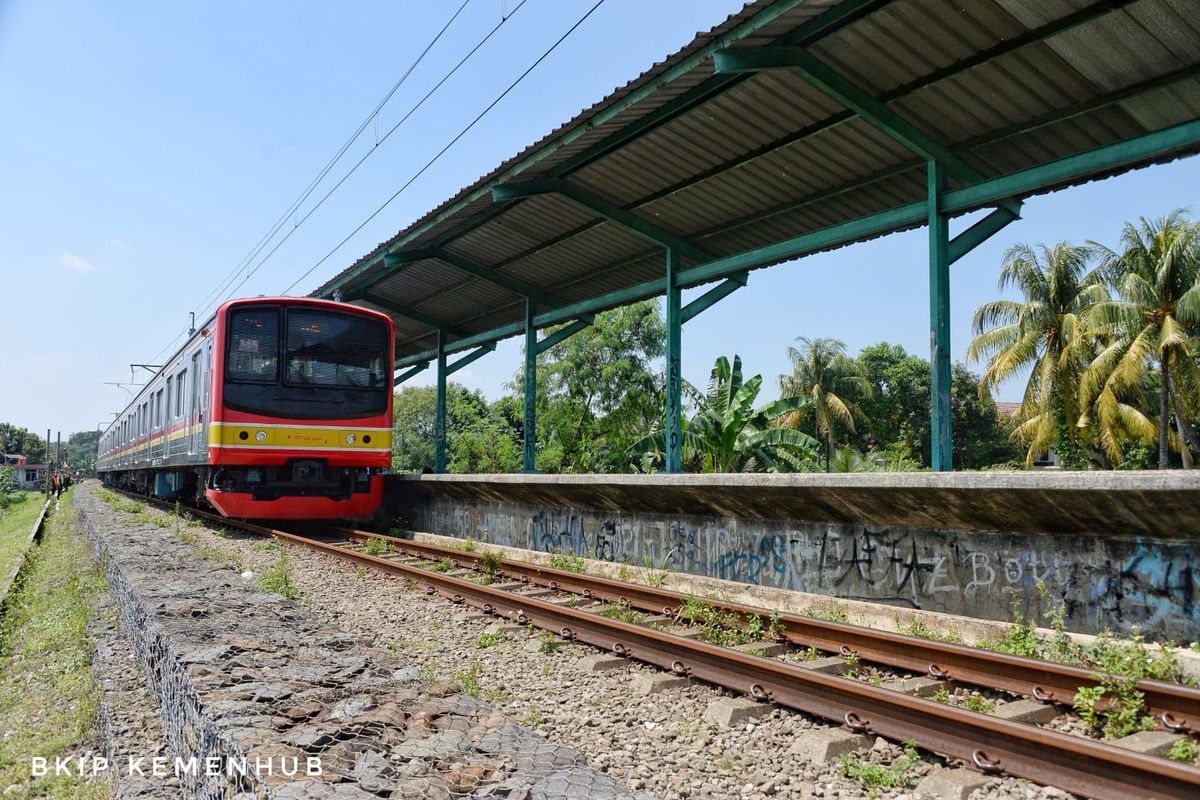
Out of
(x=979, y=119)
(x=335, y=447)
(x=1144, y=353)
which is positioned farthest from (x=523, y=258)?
(x=1144, y=353)

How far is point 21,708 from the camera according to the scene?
5871mm

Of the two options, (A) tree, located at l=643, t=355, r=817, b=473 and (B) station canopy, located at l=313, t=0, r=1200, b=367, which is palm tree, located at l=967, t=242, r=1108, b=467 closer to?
(A) tree, located at l=643, t=355, r=817, b=473

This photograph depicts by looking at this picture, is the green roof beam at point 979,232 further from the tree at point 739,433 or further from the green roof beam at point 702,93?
the tree at point 739,433

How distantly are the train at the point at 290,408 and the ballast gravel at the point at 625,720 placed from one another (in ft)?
18.6

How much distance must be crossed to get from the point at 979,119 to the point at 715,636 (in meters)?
5.83

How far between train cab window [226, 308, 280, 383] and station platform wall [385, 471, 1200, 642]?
17.3ft

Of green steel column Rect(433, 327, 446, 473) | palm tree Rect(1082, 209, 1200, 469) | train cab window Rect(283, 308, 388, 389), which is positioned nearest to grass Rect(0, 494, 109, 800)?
train cab window Rect(283, 308, 388, 389)

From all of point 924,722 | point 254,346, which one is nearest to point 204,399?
point 254,346

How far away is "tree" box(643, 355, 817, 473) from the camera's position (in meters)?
17.5

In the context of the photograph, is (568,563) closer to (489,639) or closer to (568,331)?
(489,639)

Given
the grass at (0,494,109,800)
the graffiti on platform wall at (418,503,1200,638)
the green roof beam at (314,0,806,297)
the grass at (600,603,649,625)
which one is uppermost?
the green roof beam at (314,0,806,297)

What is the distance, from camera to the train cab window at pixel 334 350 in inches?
511

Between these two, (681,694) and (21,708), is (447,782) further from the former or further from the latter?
(21,708)

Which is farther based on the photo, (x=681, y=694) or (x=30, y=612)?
(x=30, y=612)
